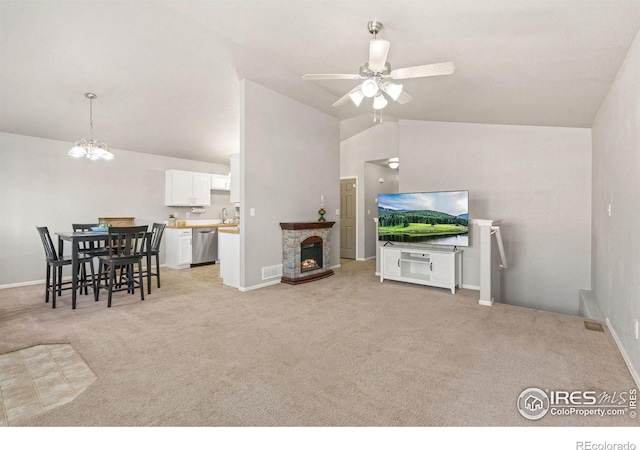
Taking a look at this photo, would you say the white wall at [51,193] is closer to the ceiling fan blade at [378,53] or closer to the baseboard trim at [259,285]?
the baseboard trim at [259,285]

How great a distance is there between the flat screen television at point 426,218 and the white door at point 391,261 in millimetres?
190

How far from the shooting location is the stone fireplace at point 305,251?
498 cm

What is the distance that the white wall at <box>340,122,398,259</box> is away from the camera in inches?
279

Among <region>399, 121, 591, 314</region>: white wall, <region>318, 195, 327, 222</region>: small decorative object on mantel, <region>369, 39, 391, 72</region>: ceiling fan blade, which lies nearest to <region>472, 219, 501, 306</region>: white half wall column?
<region>399, 121, 591, 314</region>: white wall

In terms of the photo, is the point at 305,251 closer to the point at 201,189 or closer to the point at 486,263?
the point at 486,263

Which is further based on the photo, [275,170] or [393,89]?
[275,170]

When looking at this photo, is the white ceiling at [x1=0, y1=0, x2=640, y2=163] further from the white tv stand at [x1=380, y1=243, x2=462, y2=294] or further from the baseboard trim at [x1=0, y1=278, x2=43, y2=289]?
the baseboard trim at [x1=0, y1=278, x2=43, y2=289]

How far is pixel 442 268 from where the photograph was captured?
4.58 meters

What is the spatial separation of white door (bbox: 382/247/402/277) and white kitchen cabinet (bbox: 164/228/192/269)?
416 cm

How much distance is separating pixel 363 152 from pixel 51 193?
6.31 meters

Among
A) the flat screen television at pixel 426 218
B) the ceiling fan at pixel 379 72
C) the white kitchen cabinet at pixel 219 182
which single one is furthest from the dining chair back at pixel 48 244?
Result: the flat screen television at pixel 426 218

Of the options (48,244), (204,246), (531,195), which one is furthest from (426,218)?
(48,244)

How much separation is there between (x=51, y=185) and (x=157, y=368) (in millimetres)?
4782

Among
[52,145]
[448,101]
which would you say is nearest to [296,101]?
[448,101]
